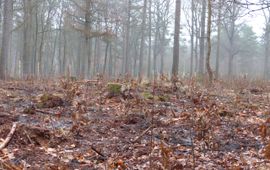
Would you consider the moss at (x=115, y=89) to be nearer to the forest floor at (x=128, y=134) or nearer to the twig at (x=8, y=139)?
the forest floor at (x=128, y=134)

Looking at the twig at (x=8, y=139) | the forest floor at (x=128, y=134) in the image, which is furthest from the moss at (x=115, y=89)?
the twig at (x=8, y=139)

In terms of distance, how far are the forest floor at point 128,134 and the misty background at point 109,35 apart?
213cm

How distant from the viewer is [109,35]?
21500mm

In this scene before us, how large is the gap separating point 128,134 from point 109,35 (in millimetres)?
15303

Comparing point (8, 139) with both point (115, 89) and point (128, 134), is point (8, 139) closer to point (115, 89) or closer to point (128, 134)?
point (128, 134)

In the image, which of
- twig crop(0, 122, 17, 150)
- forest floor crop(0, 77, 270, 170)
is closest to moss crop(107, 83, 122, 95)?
forest floor crop(0, 77, 270, 170)

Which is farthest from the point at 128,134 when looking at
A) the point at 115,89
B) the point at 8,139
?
the point at 115,89

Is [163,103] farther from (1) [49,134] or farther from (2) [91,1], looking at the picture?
(2) [91,1]

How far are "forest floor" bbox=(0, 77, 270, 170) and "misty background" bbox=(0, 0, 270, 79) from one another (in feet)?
6.99

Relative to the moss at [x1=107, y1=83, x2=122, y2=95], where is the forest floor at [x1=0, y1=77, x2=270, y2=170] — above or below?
below

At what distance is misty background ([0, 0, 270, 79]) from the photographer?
2102cm

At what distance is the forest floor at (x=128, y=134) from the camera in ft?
16.7

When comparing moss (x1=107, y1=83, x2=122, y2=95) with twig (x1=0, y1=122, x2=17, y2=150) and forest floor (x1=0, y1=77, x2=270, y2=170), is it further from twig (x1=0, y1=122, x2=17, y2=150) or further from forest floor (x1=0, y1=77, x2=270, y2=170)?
twig (x1=0, y1=122, x2=17, y2=150)

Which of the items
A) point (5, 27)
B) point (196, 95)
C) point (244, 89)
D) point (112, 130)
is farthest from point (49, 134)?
point (5, 27)
